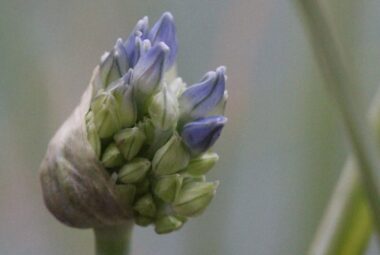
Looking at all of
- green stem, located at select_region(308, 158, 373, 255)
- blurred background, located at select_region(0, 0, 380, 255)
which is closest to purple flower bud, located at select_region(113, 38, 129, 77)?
green stem, located at select_region(308, 158, 373, 255)

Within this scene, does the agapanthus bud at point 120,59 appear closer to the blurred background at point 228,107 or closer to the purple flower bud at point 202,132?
the purple flower bud at point 202,132

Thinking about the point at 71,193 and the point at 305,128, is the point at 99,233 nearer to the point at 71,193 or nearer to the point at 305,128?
the point at 71,193

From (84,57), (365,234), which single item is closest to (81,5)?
(84,57)

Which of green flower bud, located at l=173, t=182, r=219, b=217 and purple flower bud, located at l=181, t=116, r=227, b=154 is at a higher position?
purple flower bud, located at l=181, t=116, r=227, b=154

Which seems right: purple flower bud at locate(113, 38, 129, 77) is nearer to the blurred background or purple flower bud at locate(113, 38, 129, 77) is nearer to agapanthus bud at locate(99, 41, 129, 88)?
agapanthus bud at locate(99, 41, 129, 88)

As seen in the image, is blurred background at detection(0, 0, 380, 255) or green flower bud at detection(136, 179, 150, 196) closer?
green flower bud at detection(136, 179, 150, 196)

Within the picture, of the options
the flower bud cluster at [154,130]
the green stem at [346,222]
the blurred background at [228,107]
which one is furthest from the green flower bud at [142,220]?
the blurred background at [228,107]
